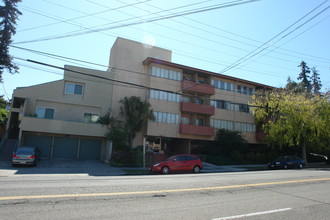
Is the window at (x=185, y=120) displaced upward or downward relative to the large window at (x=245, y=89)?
downward

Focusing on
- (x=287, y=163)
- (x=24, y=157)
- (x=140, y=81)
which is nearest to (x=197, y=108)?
(x=140, y=81)

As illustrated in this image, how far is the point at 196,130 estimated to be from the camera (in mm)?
28766

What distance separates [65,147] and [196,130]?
1539cm

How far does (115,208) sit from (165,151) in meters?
26.4

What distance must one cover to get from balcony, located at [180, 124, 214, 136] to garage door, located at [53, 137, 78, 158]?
12477mm

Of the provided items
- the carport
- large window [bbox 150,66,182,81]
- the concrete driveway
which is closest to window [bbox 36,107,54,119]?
the carport

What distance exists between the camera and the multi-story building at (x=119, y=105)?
24328 millimetres

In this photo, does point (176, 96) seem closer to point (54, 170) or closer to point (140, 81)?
point (140, 81)

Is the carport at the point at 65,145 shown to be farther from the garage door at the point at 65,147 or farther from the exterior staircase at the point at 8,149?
the exterior staircase at the point at 8,149

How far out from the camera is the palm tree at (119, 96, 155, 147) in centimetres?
2547

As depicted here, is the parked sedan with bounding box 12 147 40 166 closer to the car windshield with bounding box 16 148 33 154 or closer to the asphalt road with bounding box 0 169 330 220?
the car windshield with bounding box 16 148 33 154

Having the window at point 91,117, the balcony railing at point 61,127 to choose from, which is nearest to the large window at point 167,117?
the balcony railing at point 61,127

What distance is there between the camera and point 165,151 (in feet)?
104

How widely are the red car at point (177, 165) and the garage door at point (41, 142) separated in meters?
13.2
